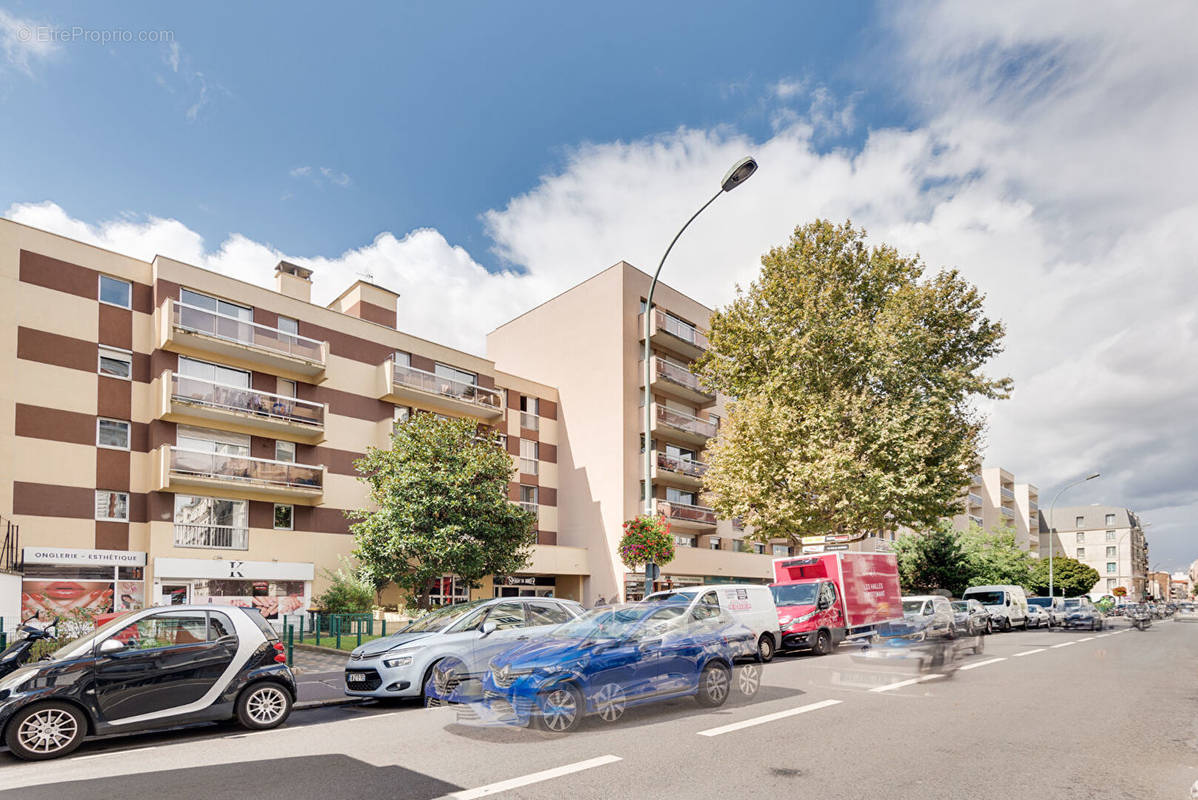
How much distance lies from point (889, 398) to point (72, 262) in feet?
89.3

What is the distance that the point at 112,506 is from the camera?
966 inches

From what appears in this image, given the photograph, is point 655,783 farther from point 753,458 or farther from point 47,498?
point 47,498

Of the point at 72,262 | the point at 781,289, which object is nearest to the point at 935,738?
the point at 781,289

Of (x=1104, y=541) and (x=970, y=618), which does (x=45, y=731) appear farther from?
(x=1104, y=541)

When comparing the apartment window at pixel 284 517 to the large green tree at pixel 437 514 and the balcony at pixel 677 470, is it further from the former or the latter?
the balcony at pixel 677 470

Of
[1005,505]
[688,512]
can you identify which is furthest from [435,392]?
[1005,505]

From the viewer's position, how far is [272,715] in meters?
9.80

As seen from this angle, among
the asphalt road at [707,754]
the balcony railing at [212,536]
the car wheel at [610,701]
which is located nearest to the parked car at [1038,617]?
the asphalt road at [707,754]

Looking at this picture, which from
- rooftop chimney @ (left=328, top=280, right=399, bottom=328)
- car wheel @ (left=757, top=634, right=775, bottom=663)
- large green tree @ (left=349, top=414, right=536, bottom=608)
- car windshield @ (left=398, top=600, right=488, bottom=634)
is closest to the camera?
car windshield @ (left=398, top=600, right=488, bottom=634)

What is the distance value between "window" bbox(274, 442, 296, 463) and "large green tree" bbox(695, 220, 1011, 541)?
50.7 feet

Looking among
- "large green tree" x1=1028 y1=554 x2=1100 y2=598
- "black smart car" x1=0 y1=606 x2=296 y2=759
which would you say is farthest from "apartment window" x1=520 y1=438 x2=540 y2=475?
"large green tree" x1=1028 y1=554 x2=1100 y2=598

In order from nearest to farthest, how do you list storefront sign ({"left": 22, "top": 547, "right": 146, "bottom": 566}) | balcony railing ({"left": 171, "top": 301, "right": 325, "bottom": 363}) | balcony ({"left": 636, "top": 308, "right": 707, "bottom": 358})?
storefront sign ({"left": 22, "top": 547, "right": 146, "bottom": 566}) < balcony railing ({"left": 171, "top": 301, "right": 325, "bottom": 363}) < balcony ({"left": 636, "top": 308, "right": 707, "bottom": 358})

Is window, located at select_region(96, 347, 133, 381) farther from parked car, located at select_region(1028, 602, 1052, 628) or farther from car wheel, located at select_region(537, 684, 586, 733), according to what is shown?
parked car, located at select_region(1028, 602, 1052, 628)

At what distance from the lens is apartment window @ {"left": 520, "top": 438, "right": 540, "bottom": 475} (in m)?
37.2
